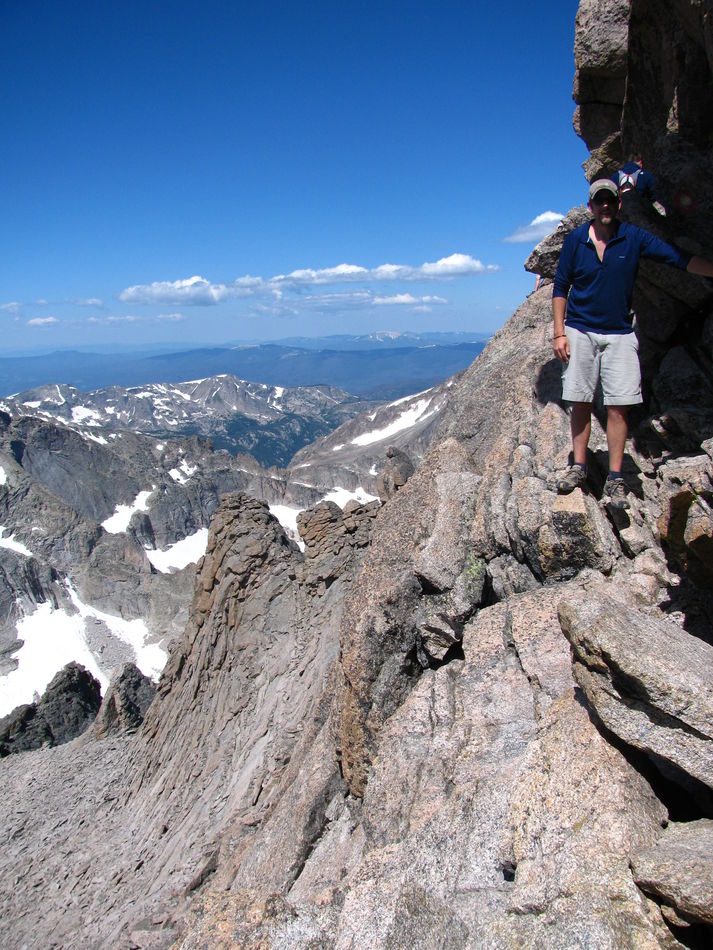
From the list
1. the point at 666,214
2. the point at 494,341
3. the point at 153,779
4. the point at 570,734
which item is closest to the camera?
the point at 570,734

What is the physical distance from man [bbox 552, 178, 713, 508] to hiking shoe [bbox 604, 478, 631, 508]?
0.04 ft

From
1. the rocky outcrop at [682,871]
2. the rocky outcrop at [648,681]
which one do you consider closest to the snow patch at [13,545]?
the rocky outcrop at [648,681]

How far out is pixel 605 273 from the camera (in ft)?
29.7

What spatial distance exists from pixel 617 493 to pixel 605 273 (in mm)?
3259

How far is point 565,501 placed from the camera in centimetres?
933

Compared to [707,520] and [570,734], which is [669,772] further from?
[707,520]

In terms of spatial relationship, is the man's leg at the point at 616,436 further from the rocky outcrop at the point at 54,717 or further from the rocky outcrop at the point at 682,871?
the rocky outcrop at the point at 54,717

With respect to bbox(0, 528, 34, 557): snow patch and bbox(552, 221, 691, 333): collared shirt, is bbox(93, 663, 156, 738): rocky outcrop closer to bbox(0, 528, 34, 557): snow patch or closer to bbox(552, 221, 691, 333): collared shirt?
bbox(552, 221, 691, 333): collared shirt

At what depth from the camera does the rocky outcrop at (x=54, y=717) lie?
49.6 metres

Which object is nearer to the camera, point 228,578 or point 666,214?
point 666,214

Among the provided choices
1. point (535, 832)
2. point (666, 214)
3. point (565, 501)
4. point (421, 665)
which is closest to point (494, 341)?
point (666, 214)

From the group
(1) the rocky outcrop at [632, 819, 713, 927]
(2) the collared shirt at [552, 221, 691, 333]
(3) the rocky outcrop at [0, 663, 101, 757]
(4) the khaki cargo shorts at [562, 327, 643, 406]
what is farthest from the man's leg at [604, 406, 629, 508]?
(3) the rocky outcrop at [0, 663, 101, 757]

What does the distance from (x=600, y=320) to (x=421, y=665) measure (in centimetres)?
639

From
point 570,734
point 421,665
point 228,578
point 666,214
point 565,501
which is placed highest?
point 666,214
